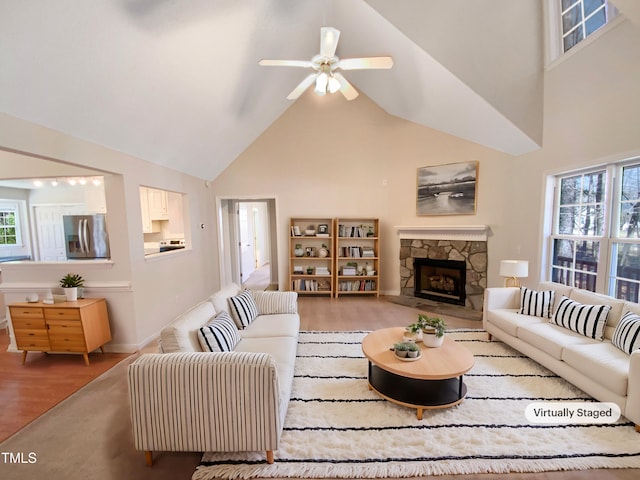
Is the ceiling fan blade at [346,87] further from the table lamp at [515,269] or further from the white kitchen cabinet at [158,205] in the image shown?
the white kitchen cabinet at [158,205]

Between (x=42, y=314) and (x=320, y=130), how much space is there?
192 inches

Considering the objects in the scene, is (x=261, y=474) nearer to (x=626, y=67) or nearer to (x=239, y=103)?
(x=239, y=103)

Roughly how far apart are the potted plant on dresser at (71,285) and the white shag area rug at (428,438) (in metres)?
2.52

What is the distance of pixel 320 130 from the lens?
17.4 feet

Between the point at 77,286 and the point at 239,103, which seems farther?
the point at 239,103

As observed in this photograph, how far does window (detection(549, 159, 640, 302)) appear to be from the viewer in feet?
8.83

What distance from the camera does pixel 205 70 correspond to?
2926mm

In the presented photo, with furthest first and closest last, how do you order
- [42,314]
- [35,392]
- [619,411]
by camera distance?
[42,314] < [35,392] < [619,411]

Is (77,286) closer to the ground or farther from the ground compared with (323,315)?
farther from the ground

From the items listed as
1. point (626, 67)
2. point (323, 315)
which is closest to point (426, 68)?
point (626, 67)

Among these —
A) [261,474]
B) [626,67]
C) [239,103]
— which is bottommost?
[261,474]

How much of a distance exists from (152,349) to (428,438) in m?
3.15

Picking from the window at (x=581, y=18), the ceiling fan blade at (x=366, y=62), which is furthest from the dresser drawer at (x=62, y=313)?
the window at (x=581, y=18)

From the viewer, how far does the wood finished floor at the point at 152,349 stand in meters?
1.61
